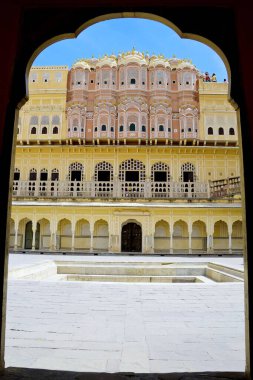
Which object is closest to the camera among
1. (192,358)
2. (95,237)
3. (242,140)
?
(242,140)

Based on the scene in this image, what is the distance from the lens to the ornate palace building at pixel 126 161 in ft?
68.3

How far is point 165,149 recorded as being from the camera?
77.8ft

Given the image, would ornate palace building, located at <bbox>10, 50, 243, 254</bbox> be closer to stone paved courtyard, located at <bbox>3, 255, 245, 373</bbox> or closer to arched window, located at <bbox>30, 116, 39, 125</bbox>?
arched window, located at <bbox>30, 116, 39, 125</bbox>

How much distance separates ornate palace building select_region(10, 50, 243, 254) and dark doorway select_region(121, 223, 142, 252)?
0.21 feet

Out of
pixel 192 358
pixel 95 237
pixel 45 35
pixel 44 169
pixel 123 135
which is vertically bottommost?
pixel 192 358

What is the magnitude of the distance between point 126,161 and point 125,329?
19.8m

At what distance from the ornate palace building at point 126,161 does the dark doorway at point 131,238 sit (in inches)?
2.5

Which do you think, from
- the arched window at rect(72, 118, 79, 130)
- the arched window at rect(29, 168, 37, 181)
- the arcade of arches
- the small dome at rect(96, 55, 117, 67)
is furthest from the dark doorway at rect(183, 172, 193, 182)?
the arched window at rect(29, 168, 37, 181)

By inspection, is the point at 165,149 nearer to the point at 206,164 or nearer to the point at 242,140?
the point at 206,164

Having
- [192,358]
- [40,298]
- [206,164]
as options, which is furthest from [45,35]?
[206,164]

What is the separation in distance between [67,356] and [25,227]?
21144 millimetres

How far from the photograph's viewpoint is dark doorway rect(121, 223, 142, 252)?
22016 millimetres

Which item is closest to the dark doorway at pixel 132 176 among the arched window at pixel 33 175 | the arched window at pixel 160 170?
the arched window at pixel 160 170

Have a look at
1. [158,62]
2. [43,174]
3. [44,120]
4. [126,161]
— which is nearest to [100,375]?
[126,161]
